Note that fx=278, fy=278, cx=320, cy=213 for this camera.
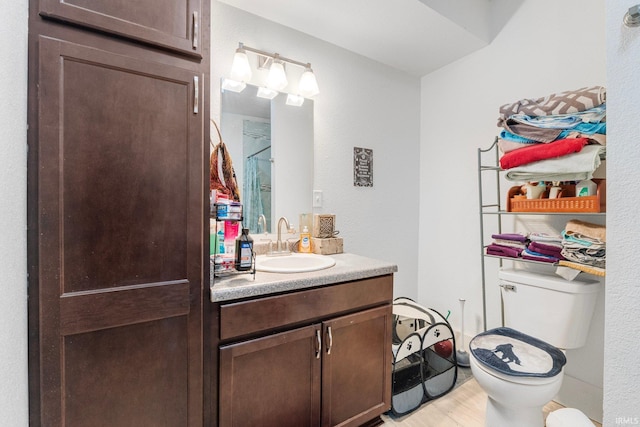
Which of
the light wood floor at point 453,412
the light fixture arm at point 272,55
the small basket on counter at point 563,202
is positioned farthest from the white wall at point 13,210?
the small basket on counter at point 563,202

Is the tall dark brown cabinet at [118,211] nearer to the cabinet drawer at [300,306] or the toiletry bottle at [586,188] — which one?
the cabinet drawer at [300,306]

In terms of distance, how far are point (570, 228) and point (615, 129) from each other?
71 centimetres

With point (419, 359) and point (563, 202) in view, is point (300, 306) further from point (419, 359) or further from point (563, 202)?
point (563, 202)

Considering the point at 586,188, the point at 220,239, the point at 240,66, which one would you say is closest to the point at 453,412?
the point at 586,188

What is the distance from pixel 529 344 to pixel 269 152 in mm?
1777

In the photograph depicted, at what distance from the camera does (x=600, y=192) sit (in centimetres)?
141

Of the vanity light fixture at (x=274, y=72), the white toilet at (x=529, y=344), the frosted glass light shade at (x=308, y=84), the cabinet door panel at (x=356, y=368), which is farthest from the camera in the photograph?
the frosted glass light shade at (x=308, y=84)

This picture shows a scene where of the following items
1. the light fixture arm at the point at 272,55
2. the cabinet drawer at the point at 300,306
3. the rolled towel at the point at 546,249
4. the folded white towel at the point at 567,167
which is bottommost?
the cabinet drawer at the point at 300,306

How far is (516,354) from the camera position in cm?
130

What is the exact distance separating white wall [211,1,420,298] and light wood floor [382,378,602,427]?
852 mm

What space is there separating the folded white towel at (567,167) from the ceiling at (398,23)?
3.52 ft

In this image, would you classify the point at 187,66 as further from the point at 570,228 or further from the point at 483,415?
the point at 483,415

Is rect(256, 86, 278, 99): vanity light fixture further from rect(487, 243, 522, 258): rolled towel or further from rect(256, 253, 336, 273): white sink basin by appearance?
rect(487, 243, 522, 258): rolled towel

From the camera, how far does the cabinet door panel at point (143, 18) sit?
2.65ft
